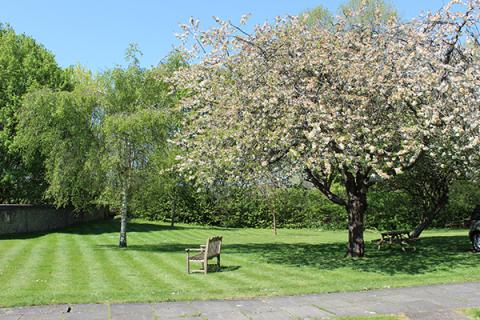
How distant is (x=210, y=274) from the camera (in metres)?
13.0

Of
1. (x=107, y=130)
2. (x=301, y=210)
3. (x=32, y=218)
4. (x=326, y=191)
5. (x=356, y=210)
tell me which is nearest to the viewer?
(x=356, y=210)

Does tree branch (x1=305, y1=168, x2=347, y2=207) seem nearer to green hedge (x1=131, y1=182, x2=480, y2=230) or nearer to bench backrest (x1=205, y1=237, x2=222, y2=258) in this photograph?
bench backrest (x1=205, y1=237, x2=222, y2=258)

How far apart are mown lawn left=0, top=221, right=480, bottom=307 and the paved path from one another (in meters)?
0.61

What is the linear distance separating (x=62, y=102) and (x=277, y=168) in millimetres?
9245

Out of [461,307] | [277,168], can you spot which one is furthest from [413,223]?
[461,307]

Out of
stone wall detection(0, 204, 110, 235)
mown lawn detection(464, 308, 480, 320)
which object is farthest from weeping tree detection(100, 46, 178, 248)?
mown lawn detection(464, 308, 480, 320)

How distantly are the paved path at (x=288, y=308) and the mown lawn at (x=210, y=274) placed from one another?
0.61m

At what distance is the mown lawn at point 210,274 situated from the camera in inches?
395

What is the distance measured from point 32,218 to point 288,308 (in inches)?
967

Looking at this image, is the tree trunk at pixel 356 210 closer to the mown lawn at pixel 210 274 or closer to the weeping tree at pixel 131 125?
the mown lawn at pixel 210 274

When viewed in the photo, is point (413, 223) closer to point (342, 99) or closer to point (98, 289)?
point (342, 99)

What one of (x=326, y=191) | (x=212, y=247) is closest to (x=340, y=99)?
(x=326, y=191)

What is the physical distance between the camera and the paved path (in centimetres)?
789

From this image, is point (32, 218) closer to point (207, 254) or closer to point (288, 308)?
point (207, 254)
